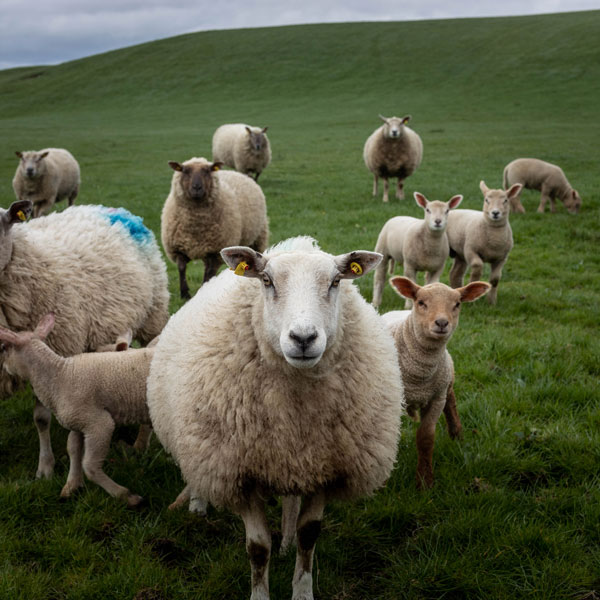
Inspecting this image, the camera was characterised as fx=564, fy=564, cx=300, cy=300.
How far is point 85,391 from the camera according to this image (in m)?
3.50

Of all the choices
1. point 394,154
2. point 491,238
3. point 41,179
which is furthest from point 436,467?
point 41,179

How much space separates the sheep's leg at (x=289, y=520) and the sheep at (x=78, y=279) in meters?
1.35

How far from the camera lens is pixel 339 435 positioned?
276cm

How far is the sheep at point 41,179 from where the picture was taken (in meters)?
12.5

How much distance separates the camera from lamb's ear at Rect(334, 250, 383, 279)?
2693 mm

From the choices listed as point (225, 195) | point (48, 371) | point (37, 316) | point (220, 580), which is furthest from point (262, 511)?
point (225, 195)

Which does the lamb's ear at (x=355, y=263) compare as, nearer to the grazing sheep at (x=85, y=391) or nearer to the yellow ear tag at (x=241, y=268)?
A: the yellow ear tag at (x=241, y=268)

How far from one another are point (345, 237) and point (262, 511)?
23.7ft

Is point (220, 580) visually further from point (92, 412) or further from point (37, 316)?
point (37, 316)

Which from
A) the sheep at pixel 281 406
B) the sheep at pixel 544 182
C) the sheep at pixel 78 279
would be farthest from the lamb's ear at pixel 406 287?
the sheep at pixel 544 182

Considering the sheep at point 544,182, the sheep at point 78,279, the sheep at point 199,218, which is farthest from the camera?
the sheep at point 544,182

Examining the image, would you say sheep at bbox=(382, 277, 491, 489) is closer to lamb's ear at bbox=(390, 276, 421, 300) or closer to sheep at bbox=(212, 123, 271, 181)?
lamb's ear at bbox=(390, 276, 421, 300)

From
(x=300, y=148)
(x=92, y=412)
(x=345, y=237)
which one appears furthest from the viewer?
(x=300, y=148)

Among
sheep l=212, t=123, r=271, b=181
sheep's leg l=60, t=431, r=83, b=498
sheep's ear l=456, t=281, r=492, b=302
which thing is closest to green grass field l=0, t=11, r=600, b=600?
sheep's leg l=60, t=431, r=83, b=498
